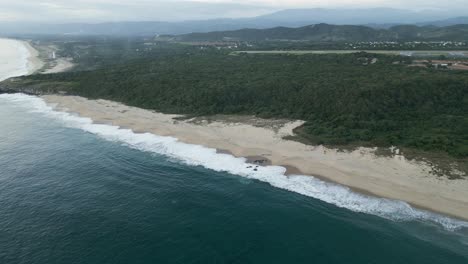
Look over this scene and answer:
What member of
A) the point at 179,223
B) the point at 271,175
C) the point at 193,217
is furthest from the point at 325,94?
the point at 179,223

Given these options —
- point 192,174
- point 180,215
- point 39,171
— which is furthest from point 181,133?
point 180,215

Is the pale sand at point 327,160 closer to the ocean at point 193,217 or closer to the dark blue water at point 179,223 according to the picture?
the ocean at point 193,217

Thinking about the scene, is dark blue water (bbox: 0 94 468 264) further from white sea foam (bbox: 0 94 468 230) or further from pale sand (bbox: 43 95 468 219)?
pale sand (bbox: 43 95 468 219)

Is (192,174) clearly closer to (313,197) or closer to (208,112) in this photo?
(313,197)

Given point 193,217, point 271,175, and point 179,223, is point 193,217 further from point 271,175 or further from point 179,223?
point 271,175

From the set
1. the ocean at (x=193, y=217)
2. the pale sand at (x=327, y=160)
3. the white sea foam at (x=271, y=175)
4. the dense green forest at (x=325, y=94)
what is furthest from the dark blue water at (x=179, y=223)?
the dense green forest at (x=325, y=94)

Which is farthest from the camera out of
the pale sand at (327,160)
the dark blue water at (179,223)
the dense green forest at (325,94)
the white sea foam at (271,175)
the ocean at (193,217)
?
the dense green forest at (325,94)
